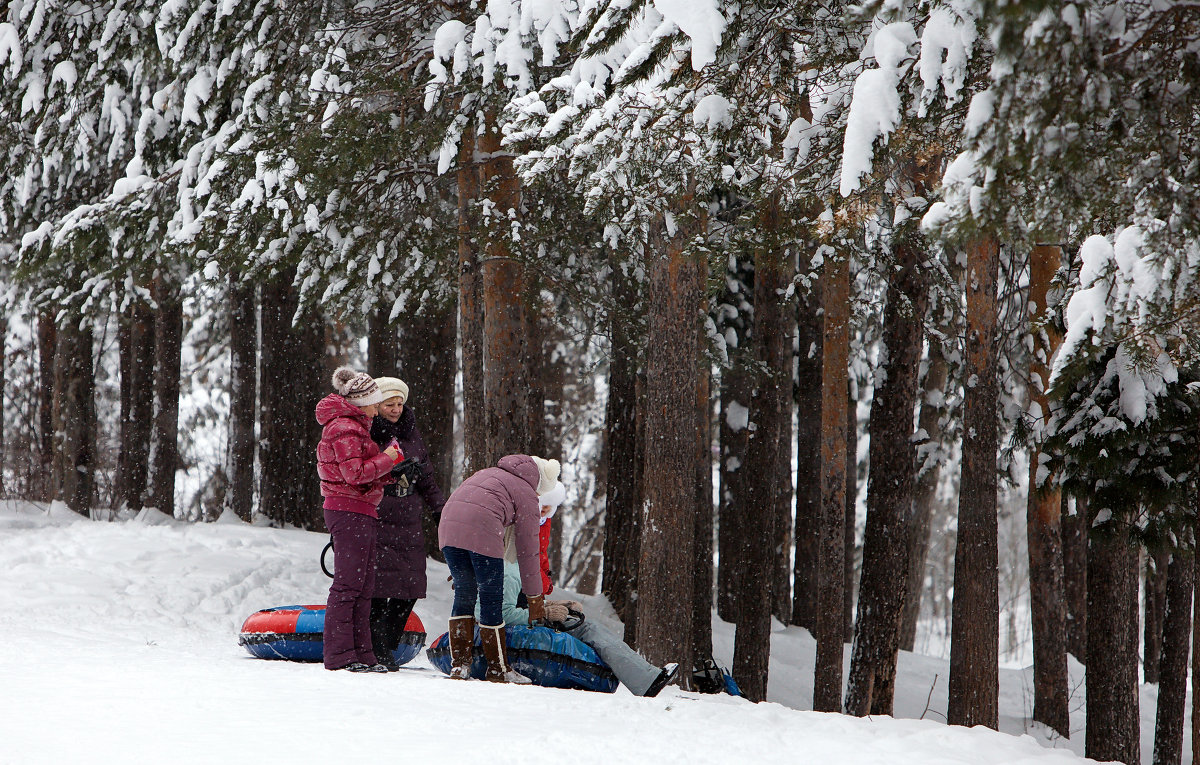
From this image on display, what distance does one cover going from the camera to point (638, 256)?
1002 centimetres

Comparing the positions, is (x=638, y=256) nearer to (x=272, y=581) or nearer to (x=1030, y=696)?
(x=272, y=581)

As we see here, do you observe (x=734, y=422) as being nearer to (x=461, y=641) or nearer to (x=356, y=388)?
(x=461, y=641)

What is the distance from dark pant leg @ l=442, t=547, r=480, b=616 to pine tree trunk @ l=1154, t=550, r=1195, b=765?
699cm

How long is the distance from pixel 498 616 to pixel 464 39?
4.81 meters

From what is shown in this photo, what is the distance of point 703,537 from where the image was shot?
1145cm

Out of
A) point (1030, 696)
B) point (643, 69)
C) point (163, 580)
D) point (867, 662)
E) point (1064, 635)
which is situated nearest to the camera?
point (643, 69)

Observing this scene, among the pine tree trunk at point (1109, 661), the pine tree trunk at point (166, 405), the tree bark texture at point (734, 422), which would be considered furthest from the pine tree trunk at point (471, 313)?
the pine tree trunk at point (166, 405)

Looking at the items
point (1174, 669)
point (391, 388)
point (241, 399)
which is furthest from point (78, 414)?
point (1174, 669)

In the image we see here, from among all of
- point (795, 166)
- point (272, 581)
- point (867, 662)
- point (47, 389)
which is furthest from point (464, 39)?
point (47, 389)

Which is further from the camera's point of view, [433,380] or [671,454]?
[433,380]

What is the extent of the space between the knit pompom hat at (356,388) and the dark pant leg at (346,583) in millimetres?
673

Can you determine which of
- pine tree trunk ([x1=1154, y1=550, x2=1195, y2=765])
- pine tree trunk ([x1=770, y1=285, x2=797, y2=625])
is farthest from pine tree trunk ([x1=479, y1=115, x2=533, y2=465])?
pine tree trunk ([x1=770, y1=285, x2=797, y2=625])

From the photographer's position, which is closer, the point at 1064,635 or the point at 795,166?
the point at 795,166

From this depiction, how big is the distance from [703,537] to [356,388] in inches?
243
